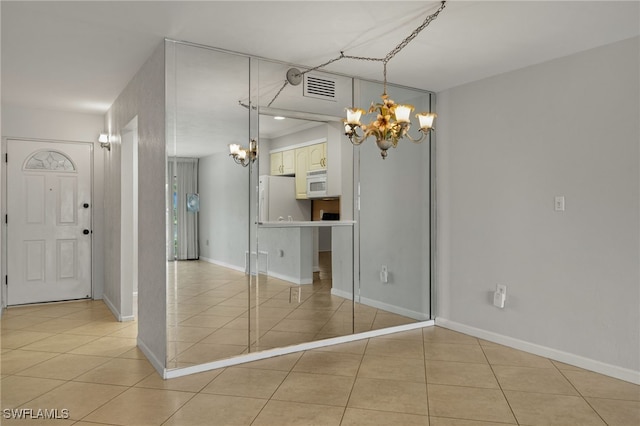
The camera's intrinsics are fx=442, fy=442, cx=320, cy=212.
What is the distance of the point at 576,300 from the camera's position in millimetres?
3527

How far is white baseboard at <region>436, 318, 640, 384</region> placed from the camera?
3.24 m

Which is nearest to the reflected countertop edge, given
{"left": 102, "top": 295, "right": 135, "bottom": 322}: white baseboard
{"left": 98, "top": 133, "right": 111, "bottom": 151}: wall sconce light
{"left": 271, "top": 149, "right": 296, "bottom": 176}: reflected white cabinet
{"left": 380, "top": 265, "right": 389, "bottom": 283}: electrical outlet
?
{"left": 271, "top": 149, "right": 296, "bottom": 176}: reflected white cabinet

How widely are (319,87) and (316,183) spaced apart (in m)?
0.85

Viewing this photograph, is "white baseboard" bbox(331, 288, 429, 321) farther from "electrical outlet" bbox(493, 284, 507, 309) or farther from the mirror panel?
"electrical outlet" bbox(493, 284, 507, 309)

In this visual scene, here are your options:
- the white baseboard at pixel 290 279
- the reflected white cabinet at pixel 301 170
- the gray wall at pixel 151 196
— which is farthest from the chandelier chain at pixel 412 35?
the white baseboard at pixel 290 279

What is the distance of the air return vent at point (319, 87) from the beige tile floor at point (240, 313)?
1.45 metres

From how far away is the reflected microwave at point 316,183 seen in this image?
3.90 metres

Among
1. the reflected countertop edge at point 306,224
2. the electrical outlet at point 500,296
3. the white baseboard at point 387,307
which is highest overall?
the reflected countertop edge at point 306,224

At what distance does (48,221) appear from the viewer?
560 cm

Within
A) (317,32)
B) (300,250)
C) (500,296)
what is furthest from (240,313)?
(500,296)

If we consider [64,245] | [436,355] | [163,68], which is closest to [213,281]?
[163,68]

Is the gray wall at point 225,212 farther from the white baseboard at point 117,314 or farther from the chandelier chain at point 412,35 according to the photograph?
the white baseboard at point 117,314

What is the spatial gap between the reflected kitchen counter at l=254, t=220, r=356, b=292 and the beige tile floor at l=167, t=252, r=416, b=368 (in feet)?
0.27

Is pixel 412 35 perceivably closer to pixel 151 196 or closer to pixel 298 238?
pixel 298 238
